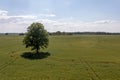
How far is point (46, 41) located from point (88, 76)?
36.1 m

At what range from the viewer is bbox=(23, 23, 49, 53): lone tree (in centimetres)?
6731

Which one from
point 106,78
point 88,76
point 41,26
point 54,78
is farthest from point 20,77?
point 41,26

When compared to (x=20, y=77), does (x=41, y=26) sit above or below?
above

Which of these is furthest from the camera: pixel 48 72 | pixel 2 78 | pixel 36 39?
pixel 36 39

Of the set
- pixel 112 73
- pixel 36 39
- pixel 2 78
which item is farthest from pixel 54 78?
pixel 36 39

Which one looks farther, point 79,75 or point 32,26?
point 32,26

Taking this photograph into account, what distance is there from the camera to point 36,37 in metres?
67.6

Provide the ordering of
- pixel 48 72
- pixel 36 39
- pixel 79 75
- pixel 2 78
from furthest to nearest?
pixel 36 39, pixel 48 72, pixel 79 75, pixel 2 78

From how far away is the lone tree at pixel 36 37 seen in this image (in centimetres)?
6731

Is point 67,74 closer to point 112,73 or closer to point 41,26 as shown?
point 112,73

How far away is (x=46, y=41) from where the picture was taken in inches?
2719

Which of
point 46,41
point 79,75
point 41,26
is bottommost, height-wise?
point 79,75

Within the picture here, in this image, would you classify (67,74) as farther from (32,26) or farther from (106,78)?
(32,26)

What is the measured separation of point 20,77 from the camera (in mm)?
34188
